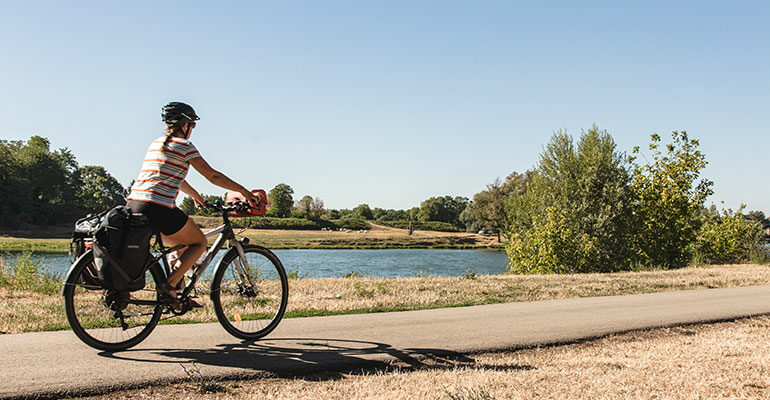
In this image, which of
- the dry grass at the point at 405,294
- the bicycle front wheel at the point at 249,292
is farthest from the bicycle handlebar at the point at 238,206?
the dry grass at the point at 405,294

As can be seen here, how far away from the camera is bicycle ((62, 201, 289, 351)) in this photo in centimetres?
423

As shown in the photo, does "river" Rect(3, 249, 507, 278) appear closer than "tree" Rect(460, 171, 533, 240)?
Yes

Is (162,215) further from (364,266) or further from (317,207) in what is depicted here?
(317,207)

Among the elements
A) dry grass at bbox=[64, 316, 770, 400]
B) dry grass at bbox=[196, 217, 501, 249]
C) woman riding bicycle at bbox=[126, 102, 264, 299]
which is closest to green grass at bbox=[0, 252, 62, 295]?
woman riding bicycle at bbox=[126, 102, 264, 299]

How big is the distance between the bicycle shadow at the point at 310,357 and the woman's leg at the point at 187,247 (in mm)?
677

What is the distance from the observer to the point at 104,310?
172 inches

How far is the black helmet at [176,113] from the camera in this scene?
4.56 metres

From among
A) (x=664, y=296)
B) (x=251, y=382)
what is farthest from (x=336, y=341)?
(x=664, y=296)

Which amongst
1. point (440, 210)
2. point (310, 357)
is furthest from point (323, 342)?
point (440, 210)

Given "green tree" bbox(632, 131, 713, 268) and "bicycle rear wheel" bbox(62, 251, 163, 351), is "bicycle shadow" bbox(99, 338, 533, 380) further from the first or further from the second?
"green tree" bbox(632, 131, 713, 268)

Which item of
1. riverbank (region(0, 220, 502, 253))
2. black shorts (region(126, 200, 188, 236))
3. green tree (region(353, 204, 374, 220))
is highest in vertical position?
green tree (region(353, 204, 374, 220))

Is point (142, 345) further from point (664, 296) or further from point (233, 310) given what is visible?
point (664, 296)

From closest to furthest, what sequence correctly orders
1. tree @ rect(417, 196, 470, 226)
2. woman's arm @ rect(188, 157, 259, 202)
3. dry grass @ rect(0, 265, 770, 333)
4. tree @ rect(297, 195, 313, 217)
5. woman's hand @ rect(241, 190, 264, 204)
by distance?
1. woman's arm @ rect(188, 157, 259, 202)
2. woman's hand @ rect(241, 190, 264, 204)
3. dry grass @ rect(0, 265, 770, 333)
4. tree @ rect(297, 195, 313, 217)
5. tree @ rect(417, 196, 470, 226)

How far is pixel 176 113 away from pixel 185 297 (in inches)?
65.5
